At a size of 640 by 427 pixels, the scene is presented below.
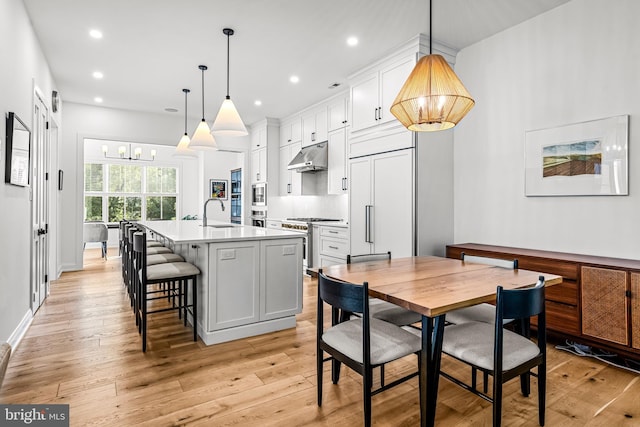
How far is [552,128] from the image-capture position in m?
3.22

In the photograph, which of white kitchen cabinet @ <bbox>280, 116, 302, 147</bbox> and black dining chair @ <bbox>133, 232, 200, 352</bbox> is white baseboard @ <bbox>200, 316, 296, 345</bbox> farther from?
white kitchen cabinet @ <bbox>280, 116, 302, 147</bbox>

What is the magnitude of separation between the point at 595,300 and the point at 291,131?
17.6ft

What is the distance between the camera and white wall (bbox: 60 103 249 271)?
598cm

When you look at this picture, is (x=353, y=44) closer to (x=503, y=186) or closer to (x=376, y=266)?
(x=503, y=186)

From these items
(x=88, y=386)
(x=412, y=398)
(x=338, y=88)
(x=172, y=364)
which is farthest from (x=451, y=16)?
(x=88, y=386)

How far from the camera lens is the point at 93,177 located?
9062 millimetres

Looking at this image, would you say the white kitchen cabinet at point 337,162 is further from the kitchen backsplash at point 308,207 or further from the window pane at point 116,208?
the window pane at point 116,208

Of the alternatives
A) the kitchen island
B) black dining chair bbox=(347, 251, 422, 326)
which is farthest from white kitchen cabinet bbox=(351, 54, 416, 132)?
black dining chair bbox=(347, 251, 422, 326)

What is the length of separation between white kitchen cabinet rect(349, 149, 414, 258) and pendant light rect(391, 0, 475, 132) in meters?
1.71

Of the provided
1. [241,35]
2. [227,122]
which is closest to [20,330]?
[227,122]

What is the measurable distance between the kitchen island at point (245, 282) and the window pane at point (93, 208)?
7.18 m

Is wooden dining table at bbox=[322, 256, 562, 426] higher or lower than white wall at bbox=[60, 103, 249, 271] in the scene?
lower

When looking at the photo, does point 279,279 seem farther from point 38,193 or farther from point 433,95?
point 38,193

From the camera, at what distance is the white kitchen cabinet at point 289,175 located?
6.53m
